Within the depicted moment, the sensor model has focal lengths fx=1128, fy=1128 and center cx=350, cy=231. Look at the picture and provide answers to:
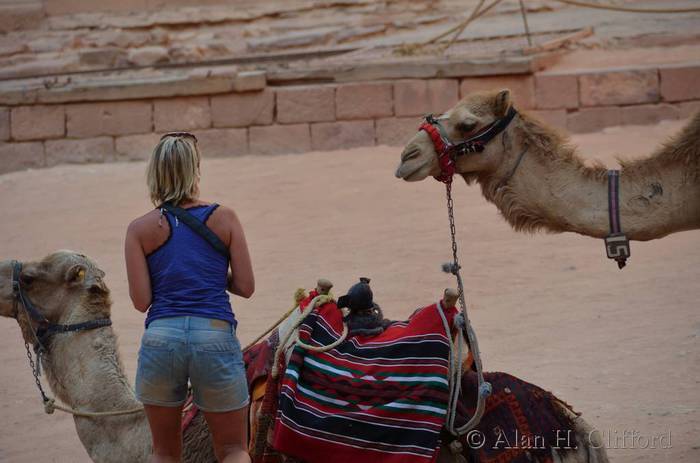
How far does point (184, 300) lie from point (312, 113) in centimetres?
1180

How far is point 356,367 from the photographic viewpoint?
4801mm

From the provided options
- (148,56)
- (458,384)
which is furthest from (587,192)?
(148,56)

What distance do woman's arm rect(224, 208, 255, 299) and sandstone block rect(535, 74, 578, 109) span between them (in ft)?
37.7

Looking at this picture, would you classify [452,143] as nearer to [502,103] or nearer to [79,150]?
[502,103]

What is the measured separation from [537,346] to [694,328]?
1245 millimetres

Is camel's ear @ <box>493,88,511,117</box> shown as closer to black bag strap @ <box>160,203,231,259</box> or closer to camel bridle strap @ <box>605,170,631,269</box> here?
camel bridle strap @ <box>605,170,631,269</box>

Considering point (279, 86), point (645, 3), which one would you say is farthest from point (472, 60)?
point (645, 3)

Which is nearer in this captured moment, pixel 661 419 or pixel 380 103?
pixel 661 419

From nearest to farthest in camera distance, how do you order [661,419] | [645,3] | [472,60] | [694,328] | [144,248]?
[144,248], [661,419], [694,328], [472,60], [645,3]

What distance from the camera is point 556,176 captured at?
546 cm

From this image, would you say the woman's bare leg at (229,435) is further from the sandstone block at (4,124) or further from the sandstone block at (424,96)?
the sandstone block at (4,124)

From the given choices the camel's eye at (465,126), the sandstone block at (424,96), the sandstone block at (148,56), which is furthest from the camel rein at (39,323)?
the sandstone block at (148,56)

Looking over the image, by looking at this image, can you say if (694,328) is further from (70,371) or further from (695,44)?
(695,44)

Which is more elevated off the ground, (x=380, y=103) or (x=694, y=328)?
(x=380, y=103)
